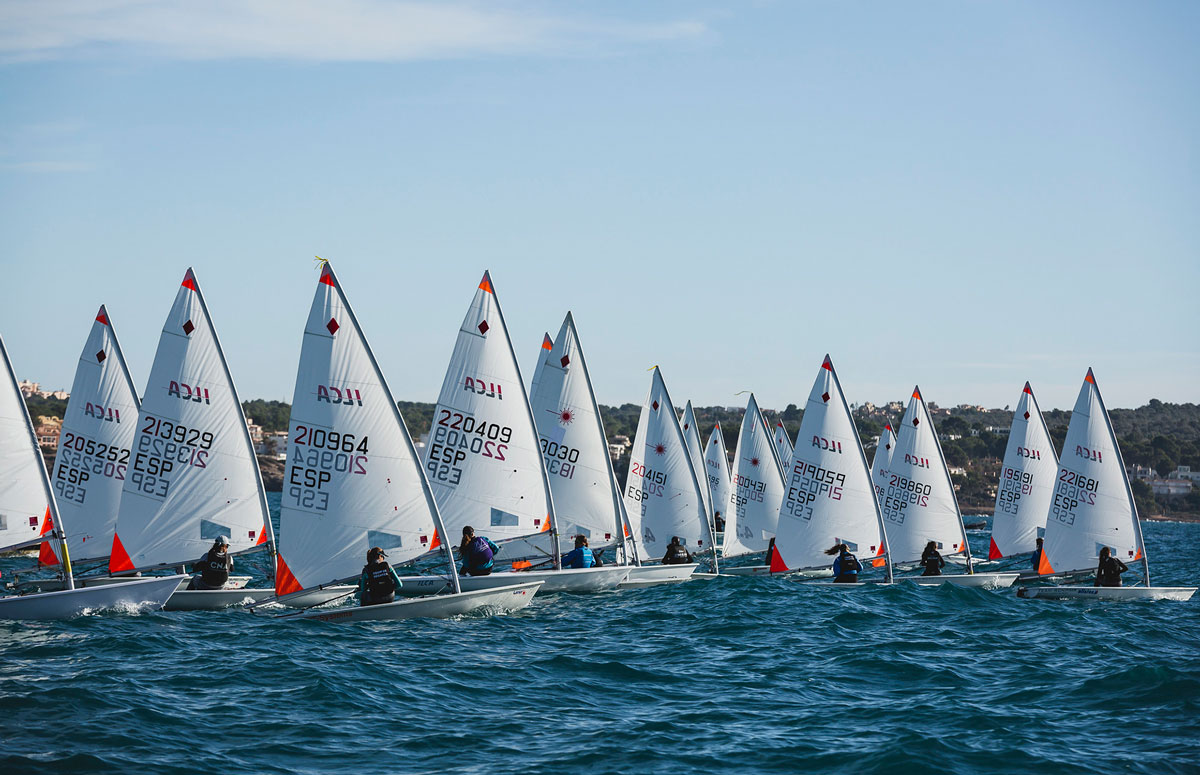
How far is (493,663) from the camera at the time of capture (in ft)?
55.5

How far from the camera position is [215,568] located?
2186 cm

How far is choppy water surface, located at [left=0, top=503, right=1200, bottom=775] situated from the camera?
39.9 feet

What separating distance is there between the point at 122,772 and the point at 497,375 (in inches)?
534

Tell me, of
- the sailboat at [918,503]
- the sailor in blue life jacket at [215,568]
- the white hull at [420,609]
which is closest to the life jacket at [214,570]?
the sailor in blue life jacket at [215,568]

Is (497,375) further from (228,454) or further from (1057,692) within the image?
(1057,692)

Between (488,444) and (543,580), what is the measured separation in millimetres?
3023

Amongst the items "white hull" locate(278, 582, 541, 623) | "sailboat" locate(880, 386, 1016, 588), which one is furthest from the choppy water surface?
"sailboat" locate(880, 386, 1016, 588)

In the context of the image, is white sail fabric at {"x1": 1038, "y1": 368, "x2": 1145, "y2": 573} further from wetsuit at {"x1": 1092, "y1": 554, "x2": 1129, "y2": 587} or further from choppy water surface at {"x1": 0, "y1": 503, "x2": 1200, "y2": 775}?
choppy water surface at {"x1": 0, "y1": 503, "x2": 1200, "y2": 775}

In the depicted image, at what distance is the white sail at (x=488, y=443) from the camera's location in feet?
78.4

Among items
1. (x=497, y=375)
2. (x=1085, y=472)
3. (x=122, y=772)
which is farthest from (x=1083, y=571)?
(x=122, y=772)

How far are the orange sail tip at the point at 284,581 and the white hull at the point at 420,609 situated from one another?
0.47 meters

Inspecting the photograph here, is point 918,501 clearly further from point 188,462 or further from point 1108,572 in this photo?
point 188,462

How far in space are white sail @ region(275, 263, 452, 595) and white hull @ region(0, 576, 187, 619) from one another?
6.91ft

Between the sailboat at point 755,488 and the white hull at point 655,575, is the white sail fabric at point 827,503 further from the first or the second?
the sailboat at point 755,488
